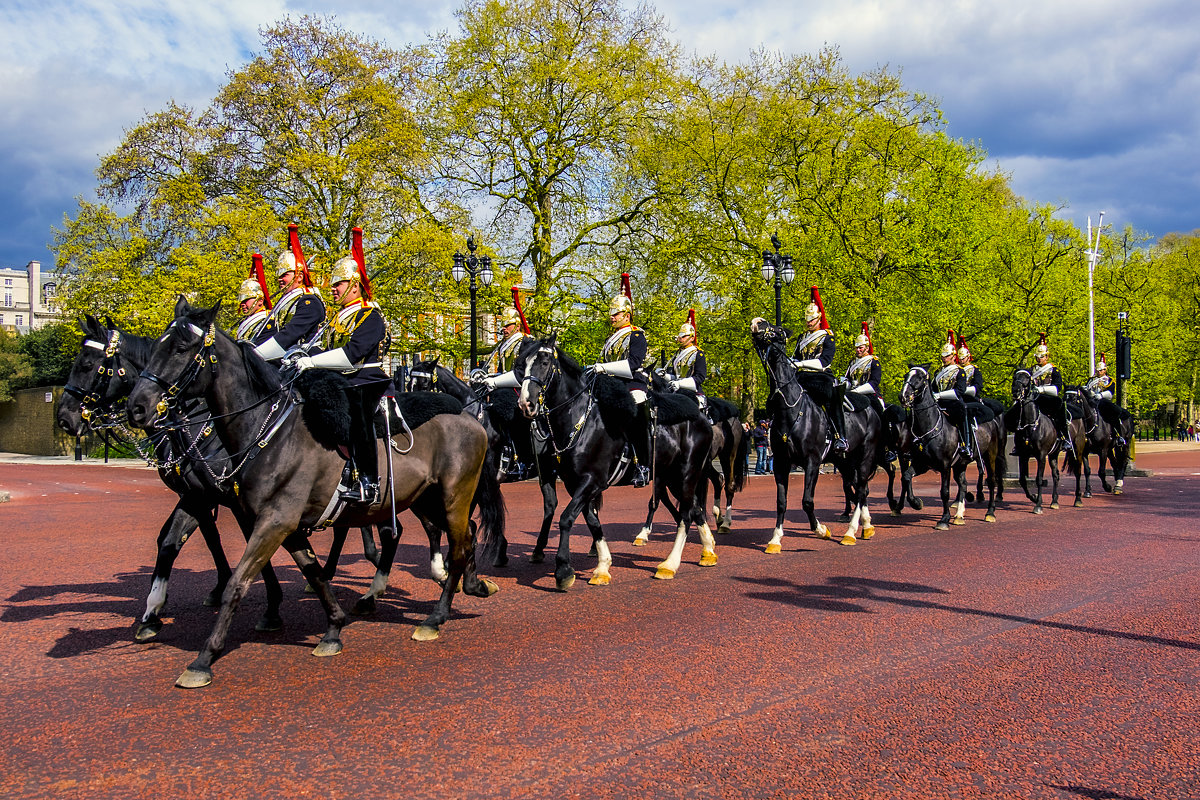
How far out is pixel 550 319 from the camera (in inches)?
1152

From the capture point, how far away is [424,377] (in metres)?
12.3

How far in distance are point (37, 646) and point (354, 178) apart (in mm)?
23970

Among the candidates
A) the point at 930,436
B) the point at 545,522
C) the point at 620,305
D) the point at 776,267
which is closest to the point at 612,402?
the point at 620,305

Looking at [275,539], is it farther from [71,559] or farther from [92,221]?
→ [92,221]

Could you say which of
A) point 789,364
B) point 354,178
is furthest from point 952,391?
point 354,178

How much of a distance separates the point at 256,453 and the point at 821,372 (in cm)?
824

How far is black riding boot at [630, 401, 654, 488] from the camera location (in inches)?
371

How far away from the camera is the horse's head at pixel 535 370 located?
8531 mm

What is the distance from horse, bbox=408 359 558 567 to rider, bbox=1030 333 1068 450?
34.5 ft

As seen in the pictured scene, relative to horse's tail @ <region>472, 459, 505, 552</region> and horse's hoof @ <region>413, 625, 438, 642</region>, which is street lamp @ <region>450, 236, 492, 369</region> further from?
horse's hoof @ <region>413, 625, 438, 642</region>

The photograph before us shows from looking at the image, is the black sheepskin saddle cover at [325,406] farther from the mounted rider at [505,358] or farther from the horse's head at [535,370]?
the mounted rider at [505,358]

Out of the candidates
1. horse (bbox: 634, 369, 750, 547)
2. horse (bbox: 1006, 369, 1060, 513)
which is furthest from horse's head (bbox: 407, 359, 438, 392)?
horse (bbox: 1006, 369, 1060, 513)

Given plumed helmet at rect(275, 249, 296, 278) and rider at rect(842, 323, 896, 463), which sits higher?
plumed helmet at rect(275, 249, 296, 278)

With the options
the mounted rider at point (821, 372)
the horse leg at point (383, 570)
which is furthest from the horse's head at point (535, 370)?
the mounted rider at point (821, 372)
